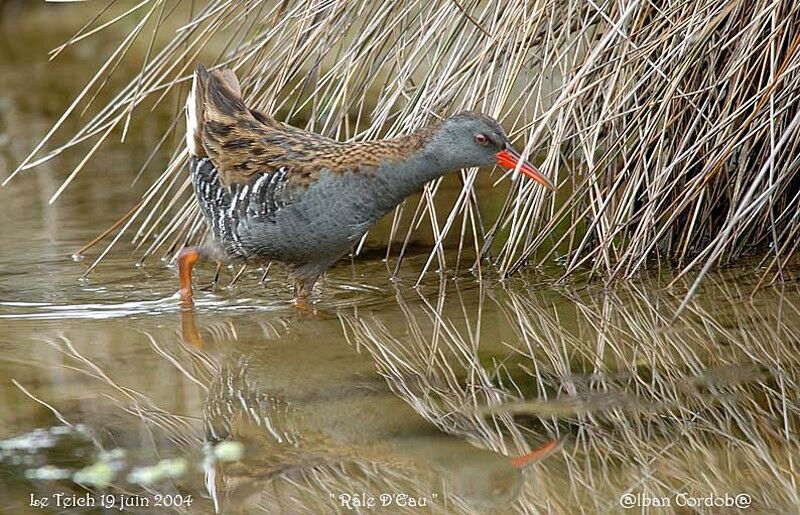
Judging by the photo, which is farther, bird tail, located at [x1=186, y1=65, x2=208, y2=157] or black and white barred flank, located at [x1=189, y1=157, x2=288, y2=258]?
bird tail, located at [x1=186, y1=65, x2=208, y2=157]

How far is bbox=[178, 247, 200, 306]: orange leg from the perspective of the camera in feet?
15.5

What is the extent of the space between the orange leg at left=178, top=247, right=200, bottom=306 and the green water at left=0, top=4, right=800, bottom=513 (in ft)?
0.19

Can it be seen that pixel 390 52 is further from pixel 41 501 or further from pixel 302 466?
pixel 41 501

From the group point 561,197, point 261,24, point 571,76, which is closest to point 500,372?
point 571,76

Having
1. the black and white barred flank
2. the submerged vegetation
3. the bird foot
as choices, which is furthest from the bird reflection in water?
the submerged vegetation

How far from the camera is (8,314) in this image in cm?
450

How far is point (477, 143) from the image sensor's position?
4.30 m

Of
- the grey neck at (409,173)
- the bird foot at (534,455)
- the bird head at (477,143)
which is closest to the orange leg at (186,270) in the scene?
the grey neck at (409,173)

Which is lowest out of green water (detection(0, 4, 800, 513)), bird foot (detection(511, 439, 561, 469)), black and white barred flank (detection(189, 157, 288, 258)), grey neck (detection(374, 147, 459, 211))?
green water (detection(0, 4, 800, 513))

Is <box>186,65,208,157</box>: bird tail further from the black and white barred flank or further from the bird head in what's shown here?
the bird head

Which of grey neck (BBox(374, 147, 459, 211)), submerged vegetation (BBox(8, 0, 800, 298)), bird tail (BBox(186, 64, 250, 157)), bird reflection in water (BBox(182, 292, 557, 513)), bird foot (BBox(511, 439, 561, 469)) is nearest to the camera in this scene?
bird reflection in water (BBox(182, 292, 557, 513))

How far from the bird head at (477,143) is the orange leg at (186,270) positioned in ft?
3.47

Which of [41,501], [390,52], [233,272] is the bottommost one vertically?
[233,272]

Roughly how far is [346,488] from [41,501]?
2.26 feet
